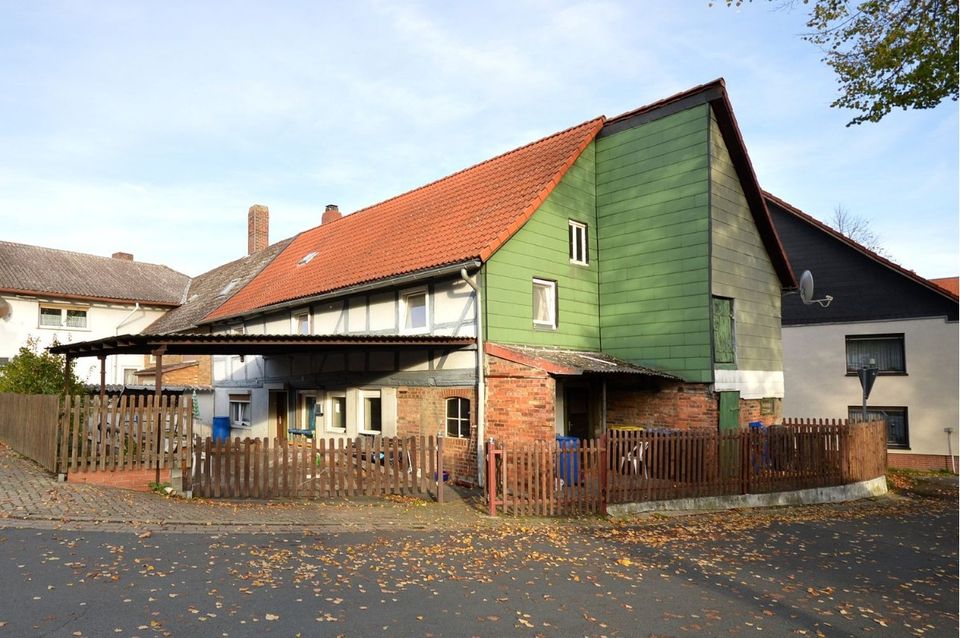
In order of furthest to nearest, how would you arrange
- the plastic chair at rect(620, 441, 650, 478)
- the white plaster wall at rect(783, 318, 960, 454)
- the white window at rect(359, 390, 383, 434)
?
1. the white plaster wall at rect(783, 318, 960, 454)
2. the white window at rect(359, 390, 383, 434)
3. the plastic chair at rect(620, 441, 650, 478)

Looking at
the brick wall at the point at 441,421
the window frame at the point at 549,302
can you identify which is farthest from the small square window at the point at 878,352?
the brick wall at the point at 441,421

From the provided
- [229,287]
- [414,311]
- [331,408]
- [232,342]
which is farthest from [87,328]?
[232,342]

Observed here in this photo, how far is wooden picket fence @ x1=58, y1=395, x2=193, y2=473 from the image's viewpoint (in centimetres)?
1155

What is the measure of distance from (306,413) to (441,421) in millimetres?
6276

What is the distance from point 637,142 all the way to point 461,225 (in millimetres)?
4586

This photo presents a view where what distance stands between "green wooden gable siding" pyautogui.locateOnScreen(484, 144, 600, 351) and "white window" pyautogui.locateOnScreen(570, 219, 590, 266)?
128 millimetres

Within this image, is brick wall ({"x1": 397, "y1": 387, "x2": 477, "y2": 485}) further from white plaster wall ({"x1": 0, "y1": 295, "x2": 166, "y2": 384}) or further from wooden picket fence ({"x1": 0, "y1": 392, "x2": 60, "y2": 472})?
white plaster wall ({"x1": 0, "y1": 295, "x2": 166, "y2": 384})

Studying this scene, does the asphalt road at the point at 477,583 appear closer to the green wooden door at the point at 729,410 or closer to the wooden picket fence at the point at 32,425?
the wooden picket fence at the point at 32,425

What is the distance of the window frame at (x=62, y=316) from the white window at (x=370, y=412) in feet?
71.8

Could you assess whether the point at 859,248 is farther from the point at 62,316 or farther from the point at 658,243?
the point at 62,316

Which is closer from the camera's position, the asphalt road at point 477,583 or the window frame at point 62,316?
the asphalt road at point 477,583

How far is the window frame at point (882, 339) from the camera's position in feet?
69.6

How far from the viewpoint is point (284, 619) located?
5801mm

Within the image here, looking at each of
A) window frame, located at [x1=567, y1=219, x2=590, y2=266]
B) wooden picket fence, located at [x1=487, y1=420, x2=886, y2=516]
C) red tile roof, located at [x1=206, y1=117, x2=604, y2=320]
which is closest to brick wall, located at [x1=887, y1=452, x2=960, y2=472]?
wooden picket fence, located at [x1=487, y1=420, x2=886, y2=516]
